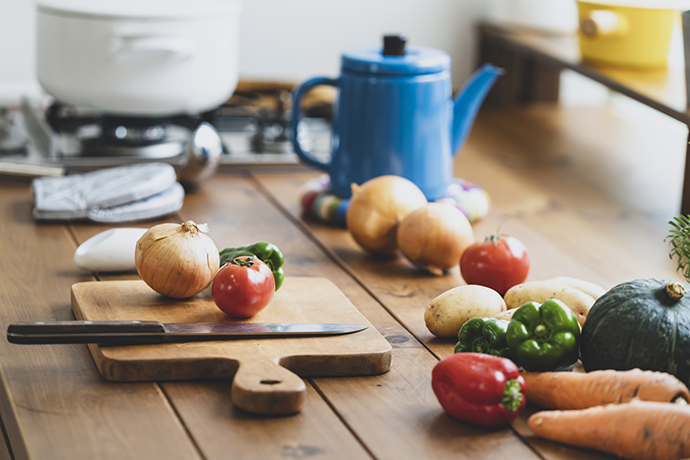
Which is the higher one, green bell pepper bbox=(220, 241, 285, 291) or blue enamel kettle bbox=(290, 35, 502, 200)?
blue enamel kettle bbox=(290, 35, 502, 200)

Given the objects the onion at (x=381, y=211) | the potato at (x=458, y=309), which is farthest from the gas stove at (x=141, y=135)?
the potato at (x=458, y=309)

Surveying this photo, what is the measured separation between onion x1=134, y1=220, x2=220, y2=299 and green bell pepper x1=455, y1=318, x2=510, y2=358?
0.83 feet

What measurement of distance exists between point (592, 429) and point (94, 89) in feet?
3.05

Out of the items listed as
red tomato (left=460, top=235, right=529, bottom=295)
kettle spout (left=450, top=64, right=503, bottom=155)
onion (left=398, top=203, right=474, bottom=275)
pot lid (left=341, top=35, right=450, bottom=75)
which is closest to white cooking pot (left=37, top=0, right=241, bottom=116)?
pot lid (left=341, top=35, right=450, bottom=75)

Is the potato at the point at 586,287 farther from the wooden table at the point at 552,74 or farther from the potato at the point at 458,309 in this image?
the wooden table at the point at 552,74

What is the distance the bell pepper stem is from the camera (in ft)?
2.11

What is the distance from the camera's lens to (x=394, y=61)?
3.67ft

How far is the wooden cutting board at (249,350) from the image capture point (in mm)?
669

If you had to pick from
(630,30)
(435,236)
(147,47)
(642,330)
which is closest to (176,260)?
(435,236)

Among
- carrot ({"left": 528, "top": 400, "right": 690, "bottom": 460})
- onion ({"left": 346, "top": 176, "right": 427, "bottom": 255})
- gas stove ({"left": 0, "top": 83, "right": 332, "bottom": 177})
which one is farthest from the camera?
gas stove ({"left": 0, "top": 83, "right": 332, "bottom": 177})

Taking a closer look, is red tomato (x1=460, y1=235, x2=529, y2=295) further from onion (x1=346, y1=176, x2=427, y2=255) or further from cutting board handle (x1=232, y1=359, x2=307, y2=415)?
cutting board handle (x1=232, y1=359, x2=307, y2=415)

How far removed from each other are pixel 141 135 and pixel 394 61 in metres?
0.48

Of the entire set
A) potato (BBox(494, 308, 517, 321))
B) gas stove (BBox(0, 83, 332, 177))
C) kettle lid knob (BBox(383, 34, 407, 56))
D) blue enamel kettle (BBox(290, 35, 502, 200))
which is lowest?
potato (BBox(494, 308, 517, 321))

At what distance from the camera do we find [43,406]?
0.66 meters
